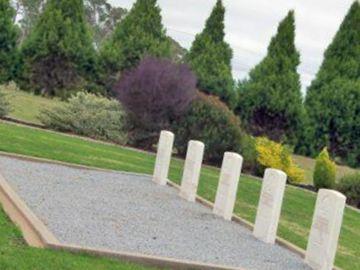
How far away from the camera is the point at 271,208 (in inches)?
467

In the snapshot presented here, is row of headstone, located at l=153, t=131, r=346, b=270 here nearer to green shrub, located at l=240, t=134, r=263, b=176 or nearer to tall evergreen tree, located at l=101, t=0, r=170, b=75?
green shrub, located at l=240, t=134, r=263, b=176

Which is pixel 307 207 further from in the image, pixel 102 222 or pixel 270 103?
pixel 270 103

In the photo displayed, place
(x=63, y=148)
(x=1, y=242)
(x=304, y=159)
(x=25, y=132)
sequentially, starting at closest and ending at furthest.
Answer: (x=1, y=242), (x=63, y=148), (x=25, y=132), (x=304, y=159)

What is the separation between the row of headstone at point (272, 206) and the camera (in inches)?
404

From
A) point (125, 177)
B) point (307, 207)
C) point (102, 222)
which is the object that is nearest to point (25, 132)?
point (125, 177)

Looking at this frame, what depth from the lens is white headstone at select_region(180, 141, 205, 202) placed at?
14.9 meters

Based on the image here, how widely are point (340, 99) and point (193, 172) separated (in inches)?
713

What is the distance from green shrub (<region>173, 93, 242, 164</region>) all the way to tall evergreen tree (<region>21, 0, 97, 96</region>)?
9.72 m

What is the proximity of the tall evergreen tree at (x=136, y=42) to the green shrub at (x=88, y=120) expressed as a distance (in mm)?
8535

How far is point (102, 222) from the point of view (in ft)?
35.3

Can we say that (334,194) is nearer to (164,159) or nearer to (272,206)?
(272,206)

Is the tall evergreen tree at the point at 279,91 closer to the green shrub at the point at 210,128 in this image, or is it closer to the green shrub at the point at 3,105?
the green shrub at the point at 210,128

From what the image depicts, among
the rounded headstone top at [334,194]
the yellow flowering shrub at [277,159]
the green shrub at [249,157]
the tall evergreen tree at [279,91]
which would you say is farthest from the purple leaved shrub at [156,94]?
the rounded headstone top at [334,194]

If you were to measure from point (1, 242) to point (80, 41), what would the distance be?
84.8 feet
